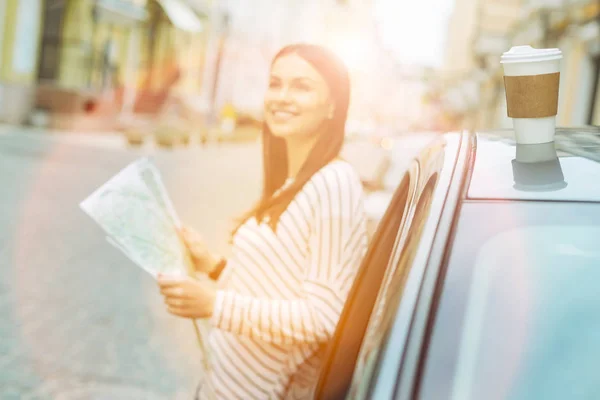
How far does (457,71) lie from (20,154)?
77.4 m

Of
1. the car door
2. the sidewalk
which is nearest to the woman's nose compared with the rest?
the car door

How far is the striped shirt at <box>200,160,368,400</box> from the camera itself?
1894 mm

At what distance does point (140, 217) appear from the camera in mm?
2061

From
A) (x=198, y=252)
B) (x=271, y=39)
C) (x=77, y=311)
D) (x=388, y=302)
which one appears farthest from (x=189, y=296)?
(x=271, y=39)

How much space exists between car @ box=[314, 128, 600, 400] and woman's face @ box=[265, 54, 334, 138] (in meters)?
0.60

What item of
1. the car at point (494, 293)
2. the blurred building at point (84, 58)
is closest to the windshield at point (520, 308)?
the car at point (494, 293)

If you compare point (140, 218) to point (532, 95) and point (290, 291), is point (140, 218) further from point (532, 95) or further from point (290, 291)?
point (532, 95)

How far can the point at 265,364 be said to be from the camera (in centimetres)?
201

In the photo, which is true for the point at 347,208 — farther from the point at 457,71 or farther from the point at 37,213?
the point at 457,71

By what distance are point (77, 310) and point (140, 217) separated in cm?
372

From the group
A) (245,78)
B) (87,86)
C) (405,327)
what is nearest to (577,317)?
(405,327)

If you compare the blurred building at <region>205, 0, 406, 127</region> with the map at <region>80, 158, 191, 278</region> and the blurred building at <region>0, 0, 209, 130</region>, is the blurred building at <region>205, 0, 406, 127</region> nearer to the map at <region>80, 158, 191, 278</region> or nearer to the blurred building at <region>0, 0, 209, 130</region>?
the blurred building at <region>0, 0, 209, 130</region>

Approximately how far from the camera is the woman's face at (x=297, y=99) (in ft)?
6.74

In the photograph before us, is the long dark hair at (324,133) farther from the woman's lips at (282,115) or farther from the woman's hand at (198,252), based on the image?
the woman's hand at (198,252)
